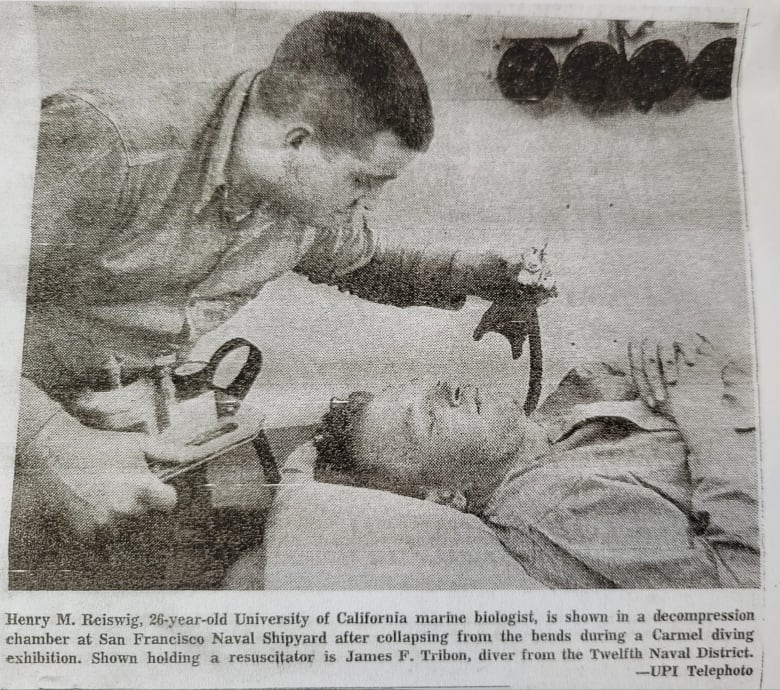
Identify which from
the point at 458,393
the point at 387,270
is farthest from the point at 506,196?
the point at 458,393

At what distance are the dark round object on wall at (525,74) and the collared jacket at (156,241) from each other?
312mm

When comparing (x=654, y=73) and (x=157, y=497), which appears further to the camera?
(x=654, y=73)

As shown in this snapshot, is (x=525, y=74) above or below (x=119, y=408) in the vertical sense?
above

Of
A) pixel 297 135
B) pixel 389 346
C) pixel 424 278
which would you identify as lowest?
pixel 389 346

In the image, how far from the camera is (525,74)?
1.16 m

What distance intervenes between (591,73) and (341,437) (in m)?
0.75

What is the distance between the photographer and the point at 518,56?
1157mm

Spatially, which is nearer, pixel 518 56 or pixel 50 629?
pixel 50 629

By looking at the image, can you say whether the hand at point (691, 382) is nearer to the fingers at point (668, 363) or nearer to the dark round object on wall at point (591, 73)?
the fingers at point (668, 363)

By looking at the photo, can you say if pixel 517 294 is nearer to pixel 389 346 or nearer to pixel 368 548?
pixel 389 346

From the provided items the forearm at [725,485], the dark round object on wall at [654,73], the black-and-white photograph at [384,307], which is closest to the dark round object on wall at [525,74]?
the black-and-white photograph at [384,307]

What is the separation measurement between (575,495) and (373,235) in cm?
54

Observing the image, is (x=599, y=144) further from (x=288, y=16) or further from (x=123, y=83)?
(x=123, y=83)

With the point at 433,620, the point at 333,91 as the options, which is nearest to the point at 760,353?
the point at 433,620
